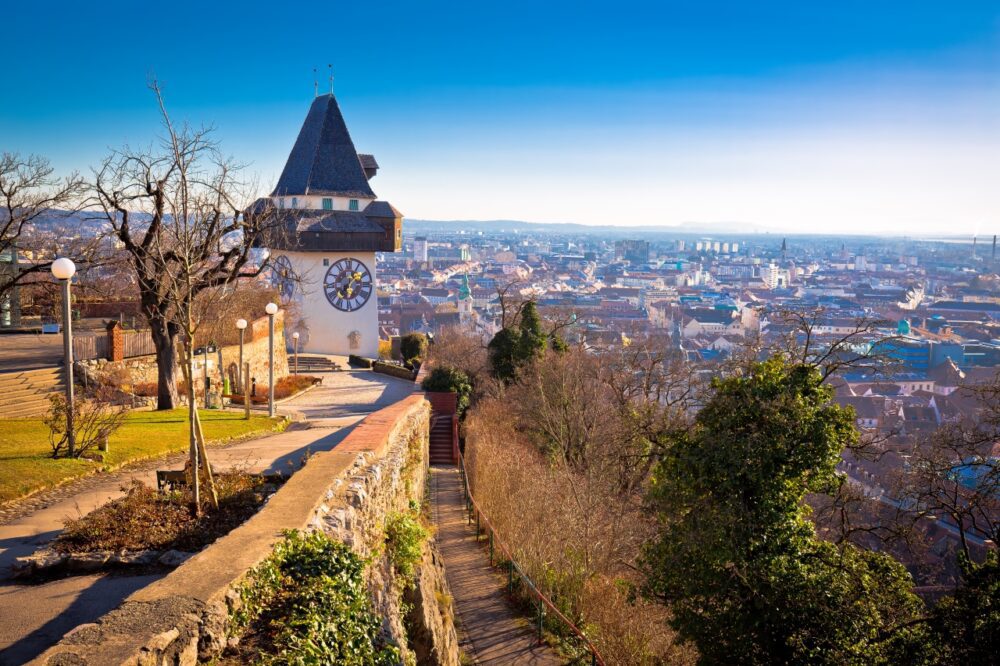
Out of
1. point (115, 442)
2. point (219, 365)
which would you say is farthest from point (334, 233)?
point (115, 442)

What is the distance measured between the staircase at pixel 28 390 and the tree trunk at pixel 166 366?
77.4 inches

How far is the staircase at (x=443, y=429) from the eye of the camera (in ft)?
57.7

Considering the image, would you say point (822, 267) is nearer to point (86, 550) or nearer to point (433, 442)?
point (433, 442)

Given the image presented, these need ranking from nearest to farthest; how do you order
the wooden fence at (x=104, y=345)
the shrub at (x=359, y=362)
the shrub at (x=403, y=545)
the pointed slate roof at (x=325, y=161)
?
the shrub at (x=403, y=545)
the wooden fence at (x=104, y=345)
the shrub at (x=359, y=362)
the pointed slate roof at (x=325, y=161)

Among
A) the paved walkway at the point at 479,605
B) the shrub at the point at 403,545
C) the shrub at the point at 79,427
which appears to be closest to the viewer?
the shrub at the point at 403,545

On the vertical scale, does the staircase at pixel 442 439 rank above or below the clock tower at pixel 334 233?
below

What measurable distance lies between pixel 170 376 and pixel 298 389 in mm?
7865

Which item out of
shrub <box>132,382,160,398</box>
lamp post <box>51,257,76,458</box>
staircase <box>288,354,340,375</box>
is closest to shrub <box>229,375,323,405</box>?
shrub <box>132,382,160,398</box>

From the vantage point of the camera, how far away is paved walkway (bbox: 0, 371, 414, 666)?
4.65 metres

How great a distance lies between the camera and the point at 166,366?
49.2ft

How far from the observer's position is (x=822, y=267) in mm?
175375

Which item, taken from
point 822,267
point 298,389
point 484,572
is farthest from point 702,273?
point 484,572

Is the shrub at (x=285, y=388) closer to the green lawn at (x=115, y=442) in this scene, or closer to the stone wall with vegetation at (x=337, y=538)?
the green lawn at (x=115, y=442)

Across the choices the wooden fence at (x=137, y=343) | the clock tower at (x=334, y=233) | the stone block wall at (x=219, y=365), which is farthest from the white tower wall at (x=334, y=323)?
the wooden fence at (x=137, y=343)
